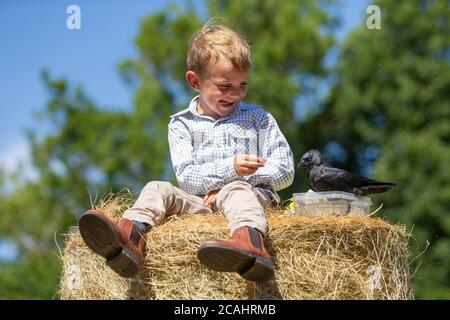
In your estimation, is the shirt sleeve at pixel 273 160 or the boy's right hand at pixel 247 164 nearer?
the boy's right hand at pixel 247 164

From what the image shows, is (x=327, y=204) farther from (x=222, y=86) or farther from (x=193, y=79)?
(x=193, y=79)

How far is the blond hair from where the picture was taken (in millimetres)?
3430

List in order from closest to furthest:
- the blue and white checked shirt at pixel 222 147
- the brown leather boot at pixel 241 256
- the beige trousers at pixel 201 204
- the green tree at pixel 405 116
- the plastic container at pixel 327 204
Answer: the brown leather boot at pixel 241 256 → the beige trousers at pixel 201 204 → the plastic container at pixel 327 204 → the blue and white checked shirt at pixel 222 147 → the green tree at pixel 405 116

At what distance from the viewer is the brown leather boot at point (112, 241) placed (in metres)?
2.88

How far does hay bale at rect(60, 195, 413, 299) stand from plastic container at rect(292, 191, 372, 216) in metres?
0.14

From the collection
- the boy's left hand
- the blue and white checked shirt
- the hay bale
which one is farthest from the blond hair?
the hay bale

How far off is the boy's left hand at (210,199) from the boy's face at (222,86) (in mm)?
435

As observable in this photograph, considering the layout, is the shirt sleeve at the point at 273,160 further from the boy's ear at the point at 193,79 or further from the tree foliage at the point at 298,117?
the tree foliage at the point at 298,117

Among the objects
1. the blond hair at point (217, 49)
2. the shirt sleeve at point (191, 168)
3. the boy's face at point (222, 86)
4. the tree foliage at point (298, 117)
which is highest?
the blond hair at point (217, 49)

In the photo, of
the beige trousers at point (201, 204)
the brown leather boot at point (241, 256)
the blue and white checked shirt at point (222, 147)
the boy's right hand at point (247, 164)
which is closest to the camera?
the brown leather boot at point (241, 256)

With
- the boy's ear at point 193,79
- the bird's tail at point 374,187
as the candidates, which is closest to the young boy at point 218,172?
the boy's ear at point 193,79

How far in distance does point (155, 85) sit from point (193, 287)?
40.3 feet

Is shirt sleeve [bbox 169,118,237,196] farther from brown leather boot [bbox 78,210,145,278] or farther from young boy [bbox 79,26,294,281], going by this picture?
brown leather boot [bbox 78,210,145,278]
